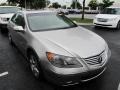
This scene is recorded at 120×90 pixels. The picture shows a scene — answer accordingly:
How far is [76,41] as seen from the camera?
13.5 ft

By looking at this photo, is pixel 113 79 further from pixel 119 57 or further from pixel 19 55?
pixel 19 55

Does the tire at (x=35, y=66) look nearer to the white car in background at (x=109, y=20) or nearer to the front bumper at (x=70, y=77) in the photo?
the front bumper at (x=70, y=77)

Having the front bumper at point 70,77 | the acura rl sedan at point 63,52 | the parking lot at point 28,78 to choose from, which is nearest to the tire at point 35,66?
the acura rl sedan at point 63,52

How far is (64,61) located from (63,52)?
0.19 meters

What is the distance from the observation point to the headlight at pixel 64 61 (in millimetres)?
3482

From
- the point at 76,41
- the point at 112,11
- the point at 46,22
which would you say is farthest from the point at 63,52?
the point at 112,11

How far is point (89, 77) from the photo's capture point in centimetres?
362

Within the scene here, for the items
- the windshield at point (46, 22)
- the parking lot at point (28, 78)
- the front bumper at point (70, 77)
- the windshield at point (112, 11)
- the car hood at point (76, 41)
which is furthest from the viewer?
the windshield at point (112, 11)

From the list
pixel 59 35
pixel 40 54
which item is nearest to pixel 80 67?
pixel 40 54

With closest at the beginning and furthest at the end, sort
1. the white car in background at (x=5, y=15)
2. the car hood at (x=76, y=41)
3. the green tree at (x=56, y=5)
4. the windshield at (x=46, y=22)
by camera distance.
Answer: the car hood at (x=76, y=41) → the windshield at (x=46, y=22) → the white car in background at (x=5, y=15) → the green tree at (x=56, y=5)

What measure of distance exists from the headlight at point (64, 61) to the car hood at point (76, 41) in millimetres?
172

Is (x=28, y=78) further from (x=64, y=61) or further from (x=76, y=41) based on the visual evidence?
(x=76, y=41)

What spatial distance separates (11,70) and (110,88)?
104 inches

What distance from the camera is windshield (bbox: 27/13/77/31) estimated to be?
16.1ft
